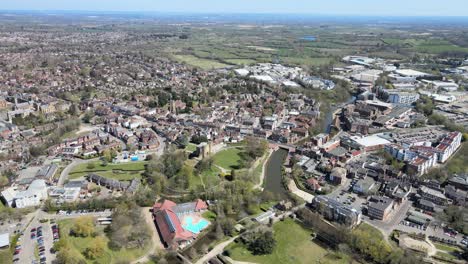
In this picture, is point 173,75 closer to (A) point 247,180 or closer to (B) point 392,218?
(A) point 247,180

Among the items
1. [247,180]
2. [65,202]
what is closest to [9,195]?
[65,202]

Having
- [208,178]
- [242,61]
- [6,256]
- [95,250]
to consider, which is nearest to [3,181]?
[6,256]

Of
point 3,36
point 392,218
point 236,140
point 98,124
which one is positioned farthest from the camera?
point 3,36

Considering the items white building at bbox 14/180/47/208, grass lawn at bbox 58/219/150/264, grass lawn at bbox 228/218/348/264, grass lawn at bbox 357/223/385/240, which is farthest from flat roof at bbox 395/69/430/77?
white building at bbox 14/180/47/208

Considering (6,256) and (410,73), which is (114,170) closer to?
(6,256)

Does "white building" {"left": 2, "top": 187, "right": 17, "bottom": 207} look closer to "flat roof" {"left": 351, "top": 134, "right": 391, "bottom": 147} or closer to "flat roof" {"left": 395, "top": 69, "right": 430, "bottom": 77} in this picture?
"flat roof" {"left": 351, "top": 134, "right": 391, "bottom": 147}
